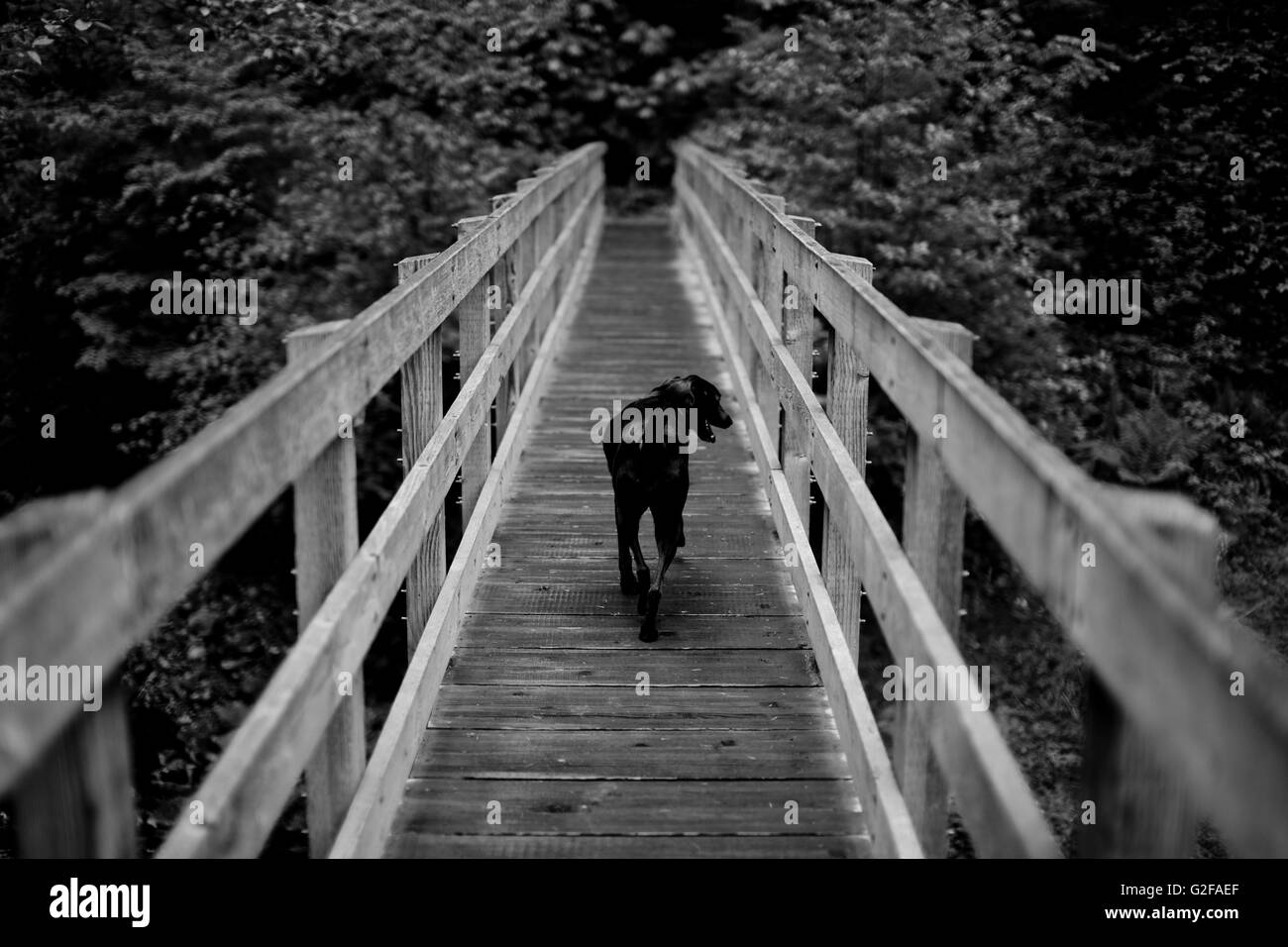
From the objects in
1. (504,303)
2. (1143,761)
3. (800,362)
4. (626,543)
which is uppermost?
(504,303)

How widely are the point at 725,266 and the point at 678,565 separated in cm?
535

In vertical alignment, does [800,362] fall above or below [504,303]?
below

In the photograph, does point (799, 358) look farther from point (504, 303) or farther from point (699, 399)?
point (504, 303)

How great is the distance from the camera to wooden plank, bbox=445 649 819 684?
15.4 ft

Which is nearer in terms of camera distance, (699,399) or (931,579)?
(931,579)

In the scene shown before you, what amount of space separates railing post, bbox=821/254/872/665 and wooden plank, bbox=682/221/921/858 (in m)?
0.06

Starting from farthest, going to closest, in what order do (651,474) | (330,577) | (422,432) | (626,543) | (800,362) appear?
(800,362) → (626,543) → (651,474) → (422,432) → (330,577)

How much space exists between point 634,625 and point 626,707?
0.79 m

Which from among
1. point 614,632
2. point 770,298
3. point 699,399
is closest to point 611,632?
point 614,632

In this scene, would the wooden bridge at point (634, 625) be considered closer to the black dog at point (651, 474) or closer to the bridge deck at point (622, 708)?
the bridge deck at point (622, 708)

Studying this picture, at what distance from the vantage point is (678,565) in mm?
5996

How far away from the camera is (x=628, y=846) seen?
3508 millimetres

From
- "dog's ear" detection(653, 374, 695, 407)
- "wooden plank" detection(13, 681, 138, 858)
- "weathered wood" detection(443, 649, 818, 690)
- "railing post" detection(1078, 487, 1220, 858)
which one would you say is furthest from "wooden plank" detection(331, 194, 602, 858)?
"railing post" detection(1078, 487, 1220, 858)
